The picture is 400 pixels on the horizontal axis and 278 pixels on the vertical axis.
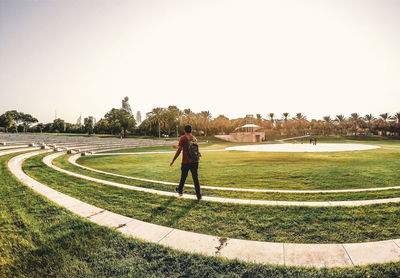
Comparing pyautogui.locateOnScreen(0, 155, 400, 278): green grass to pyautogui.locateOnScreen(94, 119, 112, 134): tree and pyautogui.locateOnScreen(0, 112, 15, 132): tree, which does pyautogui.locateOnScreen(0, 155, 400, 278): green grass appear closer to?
pyautogui.locateOnScreen(94, 119, 112, 134): tree

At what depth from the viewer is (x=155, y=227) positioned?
4348mm

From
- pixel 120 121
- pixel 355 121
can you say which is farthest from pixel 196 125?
pixel 355 121

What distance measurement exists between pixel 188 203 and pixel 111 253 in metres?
2.73

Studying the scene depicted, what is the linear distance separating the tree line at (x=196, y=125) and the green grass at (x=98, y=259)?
224ft

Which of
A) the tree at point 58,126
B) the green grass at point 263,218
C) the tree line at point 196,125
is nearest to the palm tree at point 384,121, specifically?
the tree line at point 196,125

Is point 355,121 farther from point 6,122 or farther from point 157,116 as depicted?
point 6,122

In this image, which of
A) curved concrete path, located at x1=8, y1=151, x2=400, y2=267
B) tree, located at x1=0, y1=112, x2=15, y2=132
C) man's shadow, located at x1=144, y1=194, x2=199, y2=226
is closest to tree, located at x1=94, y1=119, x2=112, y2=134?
tree, located at x1=0, y1=112, x2=15, y2=132

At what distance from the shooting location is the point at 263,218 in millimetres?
4754

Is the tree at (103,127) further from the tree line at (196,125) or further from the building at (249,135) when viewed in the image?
the building at (249,135)

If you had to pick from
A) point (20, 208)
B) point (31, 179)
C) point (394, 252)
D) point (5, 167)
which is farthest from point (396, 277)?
point (5, 167)

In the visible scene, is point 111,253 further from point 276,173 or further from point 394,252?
point 276,173

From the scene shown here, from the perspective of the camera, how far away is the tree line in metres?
81.5

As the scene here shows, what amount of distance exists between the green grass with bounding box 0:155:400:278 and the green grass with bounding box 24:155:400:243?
3.01ft

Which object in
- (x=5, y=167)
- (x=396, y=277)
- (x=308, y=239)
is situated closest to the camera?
(x=396, y=277)
